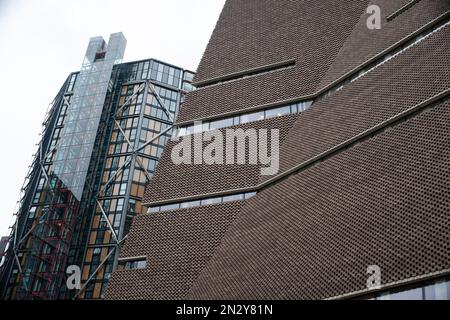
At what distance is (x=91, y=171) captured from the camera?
178 ft

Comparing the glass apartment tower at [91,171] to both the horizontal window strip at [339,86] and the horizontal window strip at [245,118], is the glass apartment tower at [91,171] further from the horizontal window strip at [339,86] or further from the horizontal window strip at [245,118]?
the horizontal window strip at [339,86]

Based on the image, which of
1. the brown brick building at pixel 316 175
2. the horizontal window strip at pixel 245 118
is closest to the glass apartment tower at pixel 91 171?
the horizontal window strip at pixel 245 118

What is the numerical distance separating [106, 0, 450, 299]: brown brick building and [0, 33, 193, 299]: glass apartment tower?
24208mm

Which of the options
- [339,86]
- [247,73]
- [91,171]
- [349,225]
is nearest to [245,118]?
[247,73]

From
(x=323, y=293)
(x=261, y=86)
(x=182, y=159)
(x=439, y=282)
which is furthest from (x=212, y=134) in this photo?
(x=439, y=282)

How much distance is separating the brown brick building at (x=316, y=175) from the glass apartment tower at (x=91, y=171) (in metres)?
24.2

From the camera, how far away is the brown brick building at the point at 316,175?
16.7 m

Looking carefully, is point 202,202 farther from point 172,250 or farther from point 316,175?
point 316,175

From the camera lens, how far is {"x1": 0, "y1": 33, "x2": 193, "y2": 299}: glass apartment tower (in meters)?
48.1

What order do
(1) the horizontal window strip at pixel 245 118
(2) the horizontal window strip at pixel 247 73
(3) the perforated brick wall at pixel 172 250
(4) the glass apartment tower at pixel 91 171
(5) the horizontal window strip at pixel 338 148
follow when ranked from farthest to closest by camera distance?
(4) the glass apartment tower at pixel 91 171 < (2) the horizontal window strip at pixel 247 73 < (1) the horizontal window strip at pixel 245 118 < (3) the perforated brick wall at pixel 172 250 < (5) the horizontal window strip at pixel 338 148

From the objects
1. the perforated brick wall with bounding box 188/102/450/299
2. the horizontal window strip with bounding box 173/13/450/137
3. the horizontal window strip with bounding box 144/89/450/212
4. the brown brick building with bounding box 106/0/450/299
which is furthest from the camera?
the horizontal window strip with bounding box 173/13/450/137

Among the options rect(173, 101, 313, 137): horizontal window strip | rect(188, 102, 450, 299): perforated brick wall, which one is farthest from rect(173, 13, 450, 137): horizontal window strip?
rect(188, 102, 450, 299): perforated brick wall

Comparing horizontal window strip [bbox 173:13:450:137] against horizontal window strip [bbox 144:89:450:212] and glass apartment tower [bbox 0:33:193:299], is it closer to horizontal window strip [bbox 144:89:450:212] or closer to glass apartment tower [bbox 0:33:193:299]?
horizontal window strip [bbox 144:89:450:212]

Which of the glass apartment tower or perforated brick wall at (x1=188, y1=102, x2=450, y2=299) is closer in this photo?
perforated brick wall at (x1=188, y1=102, x2=450, y2=299)
